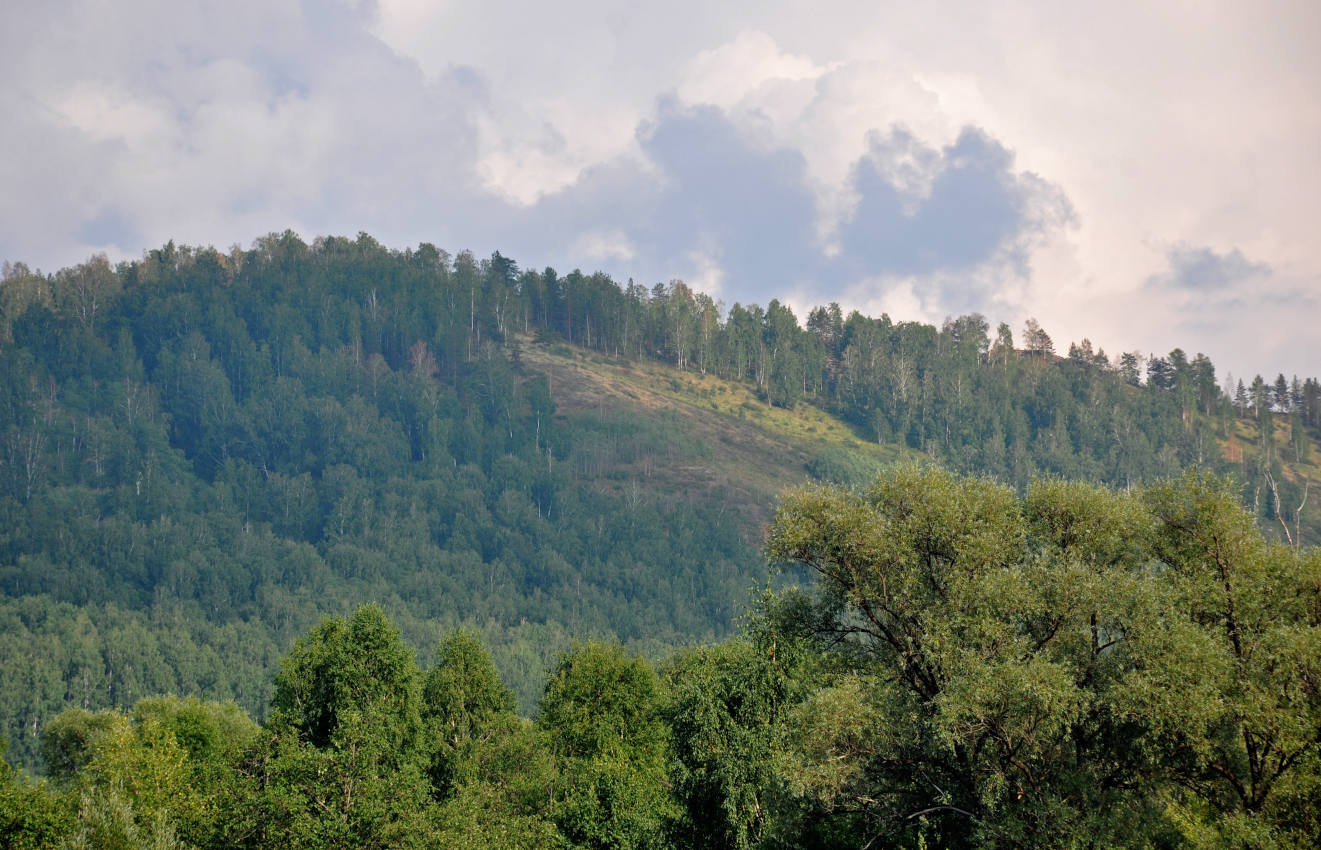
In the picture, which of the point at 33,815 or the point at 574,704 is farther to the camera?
the point at 574,704

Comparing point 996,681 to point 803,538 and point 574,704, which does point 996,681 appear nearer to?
point 803,538

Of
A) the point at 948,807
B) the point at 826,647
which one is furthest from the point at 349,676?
the point at 948,807

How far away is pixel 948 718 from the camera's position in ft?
113

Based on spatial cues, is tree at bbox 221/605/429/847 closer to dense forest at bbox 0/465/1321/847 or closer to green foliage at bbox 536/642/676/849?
dense forest at bbox 0/465/1321/847

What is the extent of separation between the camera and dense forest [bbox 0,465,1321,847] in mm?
34375

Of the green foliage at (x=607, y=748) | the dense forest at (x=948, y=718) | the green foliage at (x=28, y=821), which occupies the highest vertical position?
the dense forest at (x=948, y=718)

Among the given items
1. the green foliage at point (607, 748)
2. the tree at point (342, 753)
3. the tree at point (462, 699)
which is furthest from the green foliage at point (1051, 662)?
the tree at point (462, 699)

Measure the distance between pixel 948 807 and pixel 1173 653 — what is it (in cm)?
946

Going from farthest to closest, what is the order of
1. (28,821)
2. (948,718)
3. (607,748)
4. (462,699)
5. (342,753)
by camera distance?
(462,699)
(607,748)
(342,753)
(28,821)
(948,718)

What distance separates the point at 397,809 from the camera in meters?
47.3

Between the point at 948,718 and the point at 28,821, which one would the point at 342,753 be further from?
the point at 948,718

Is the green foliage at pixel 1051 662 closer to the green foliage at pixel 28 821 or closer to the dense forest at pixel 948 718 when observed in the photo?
the dense forest at pixel 948 718

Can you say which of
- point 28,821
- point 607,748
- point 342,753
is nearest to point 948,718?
point 342,753

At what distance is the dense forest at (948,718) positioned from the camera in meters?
34.4
